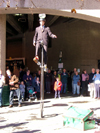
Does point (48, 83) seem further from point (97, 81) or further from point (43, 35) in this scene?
point (43, 35)

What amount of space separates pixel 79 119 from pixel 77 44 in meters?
16.1

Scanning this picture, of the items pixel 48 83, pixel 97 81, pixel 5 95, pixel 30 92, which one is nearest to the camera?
pixel 5 95

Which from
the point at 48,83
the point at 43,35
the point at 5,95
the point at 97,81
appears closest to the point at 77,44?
the point at 48,83

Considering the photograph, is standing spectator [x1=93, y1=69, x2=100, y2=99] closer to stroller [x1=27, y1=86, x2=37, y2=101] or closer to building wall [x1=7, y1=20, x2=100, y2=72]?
stroller [x1=27, y1=86, x2=37, y2=101]

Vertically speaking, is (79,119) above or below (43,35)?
below

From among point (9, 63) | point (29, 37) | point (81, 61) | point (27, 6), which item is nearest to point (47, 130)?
point (27, 6)

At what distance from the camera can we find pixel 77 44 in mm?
21391

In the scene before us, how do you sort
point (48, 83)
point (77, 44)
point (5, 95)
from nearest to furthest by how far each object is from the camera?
point (5, 95), point (48, 83), point (77, 44)

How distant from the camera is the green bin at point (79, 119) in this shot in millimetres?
5836

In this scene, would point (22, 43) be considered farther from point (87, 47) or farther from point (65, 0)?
point (65, 0)

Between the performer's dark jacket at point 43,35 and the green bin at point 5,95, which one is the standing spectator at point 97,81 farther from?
the performer's dark jacket at point 43,35

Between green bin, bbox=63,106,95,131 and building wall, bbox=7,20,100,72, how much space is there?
14929 mm

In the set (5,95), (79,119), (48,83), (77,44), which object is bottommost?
(79,119)

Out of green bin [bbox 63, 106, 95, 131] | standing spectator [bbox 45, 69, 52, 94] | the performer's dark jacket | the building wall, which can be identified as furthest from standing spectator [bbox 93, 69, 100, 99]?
the building wall
